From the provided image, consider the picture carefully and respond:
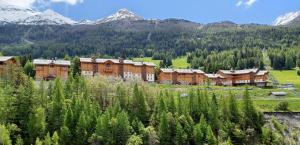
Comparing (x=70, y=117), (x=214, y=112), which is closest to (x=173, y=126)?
(x=214, y=112)

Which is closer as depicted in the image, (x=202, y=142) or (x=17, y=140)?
(x=17, y=140)

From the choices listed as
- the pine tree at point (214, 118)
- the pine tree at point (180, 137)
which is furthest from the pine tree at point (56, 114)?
the pine tree at point (214, 118)

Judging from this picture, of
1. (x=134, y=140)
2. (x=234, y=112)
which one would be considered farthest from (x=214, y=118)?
(x=134, y=140)

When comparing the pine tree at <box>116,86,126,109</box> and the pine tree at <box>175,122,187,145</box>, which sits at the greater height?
the pine tree at <box>116,86,126,109</box>

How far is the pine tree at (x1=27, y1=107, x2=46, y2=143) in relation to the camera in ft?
362

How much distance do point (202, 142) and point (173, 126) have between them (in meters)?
8.50

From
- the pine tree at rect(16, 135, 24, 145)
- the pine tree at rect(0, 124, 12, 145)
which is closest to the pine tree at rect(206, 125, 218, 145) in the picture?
the pine tree at rect(16, 135, 24, 145)

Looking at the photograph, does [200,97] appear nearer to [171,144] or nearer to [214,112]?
→ [214,112]

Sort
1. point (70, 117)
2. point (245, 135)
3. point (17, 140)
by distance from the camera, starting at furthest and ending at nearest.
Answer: point (245, 135), point (70, 117), point (17, 140)

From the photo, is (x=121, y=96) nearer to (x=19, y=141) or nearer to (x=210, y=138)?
(x=210, y=138)

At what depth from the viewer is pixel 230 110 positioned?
139 metres

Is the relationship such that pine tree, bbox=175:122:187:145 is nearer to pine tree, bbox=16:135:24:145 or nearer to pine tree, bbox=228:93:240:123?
pine tree, bbox=228:93:240:123

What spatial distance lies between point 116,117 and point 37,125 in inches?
809

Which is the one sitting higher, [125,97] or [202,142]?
[125,97]
